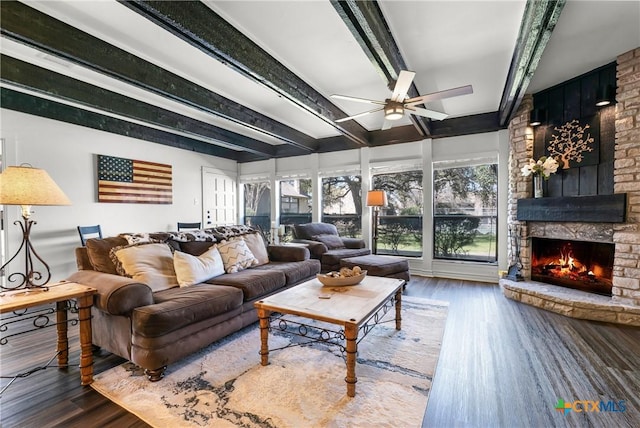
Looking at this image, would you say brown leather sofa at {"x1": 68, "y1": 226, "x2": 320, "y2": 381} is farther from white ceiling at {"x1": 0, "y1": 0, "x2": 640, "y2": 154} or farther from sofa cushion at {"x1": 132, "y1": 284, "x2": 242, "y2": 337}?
white ceiling at {"x1": 0, "y1": 0, "x2": 640, "y2": 154}

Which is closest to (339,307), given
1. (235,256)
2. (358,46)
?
(235,256)

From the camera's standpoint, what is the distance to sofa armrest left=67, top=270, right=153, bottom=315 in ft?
6.33

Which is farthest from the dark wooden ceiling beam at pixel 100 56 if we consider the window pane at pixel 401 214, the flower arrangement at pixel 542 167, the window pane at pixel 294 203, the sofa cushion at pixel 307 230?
the flower arrangement at pixel 542 167

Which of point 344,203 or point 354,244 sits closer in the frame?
point 354,244

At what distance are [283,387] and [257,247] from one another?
2.04 m

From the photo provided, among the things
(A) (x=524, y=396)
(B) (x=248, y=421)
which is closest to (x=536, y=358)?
(A) (x=524, y=396)

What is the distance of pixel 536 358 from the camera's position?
7.46ft

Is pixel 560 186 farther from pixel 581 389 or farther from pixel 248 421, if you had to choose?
pixel 248 421

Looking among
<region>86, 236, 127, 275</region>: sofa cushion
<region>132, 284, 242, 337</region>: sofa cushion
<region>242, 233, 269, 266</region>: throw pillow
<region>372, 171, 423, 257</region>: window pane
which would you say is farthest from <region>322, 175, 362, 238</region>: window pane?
<region>86, 236, 127, 275</region>: sofa cushion

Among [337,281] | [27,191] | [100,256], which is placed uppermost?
[27,191]

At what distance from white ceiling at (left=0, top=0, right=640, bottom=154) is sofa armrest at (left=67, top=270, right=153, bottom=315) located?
6.67 ft

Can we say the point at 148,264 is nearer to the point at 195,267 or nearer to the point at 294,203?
the point at 195,267

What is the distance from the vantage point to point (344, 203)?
245 inches

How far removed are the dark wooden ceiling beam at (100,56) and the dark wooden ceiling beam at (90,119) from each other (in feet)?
7.11
